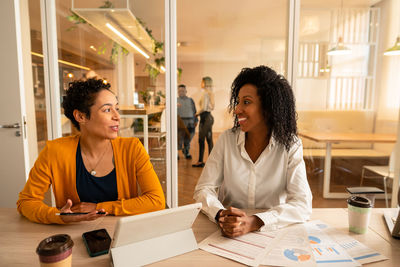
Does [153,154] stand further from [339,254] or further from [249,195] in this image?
[339,254]

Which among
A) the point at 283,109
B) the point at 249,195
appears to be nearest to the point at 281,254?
the point at 249,195

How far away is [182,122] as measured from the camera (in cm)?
277

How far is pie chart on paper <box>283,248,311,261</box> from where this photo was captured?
846mm

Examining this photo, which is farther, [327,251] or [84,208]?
[84,208]

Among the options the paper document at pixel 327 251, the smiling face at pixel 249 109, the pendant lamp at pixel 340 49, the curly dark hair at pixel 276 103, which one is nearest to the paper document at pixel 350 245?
the paper document at pixel 327 251

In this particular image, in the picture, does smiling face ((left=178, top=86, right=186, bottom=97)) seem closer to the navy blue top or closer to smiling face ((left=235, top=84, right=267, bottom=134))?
smiling face ((left=235, top=84, right=267, bottom=134))

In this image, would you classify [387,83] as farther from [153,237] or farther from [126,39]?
[153,237]

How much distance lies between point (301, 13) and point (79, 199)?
2529 millimetres

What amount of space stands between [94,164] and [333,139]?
262cm

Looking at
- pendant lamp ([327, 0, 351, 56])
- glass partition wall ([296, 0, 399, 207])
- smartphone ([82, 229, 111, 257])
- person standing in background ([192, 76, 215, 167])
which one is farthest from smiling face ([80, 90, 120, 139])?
pendant lamp ([327, 0, 351, 56])

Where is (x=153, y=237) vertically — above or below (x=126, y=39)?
below

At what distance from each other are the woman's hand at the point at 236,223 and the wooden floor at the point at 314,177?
1.72 metres

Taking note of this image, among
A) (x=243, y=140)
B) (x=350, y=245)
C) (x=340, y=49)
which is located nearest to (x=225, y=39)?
(x=340, y=49)

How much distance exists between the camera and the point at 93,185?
133cm
